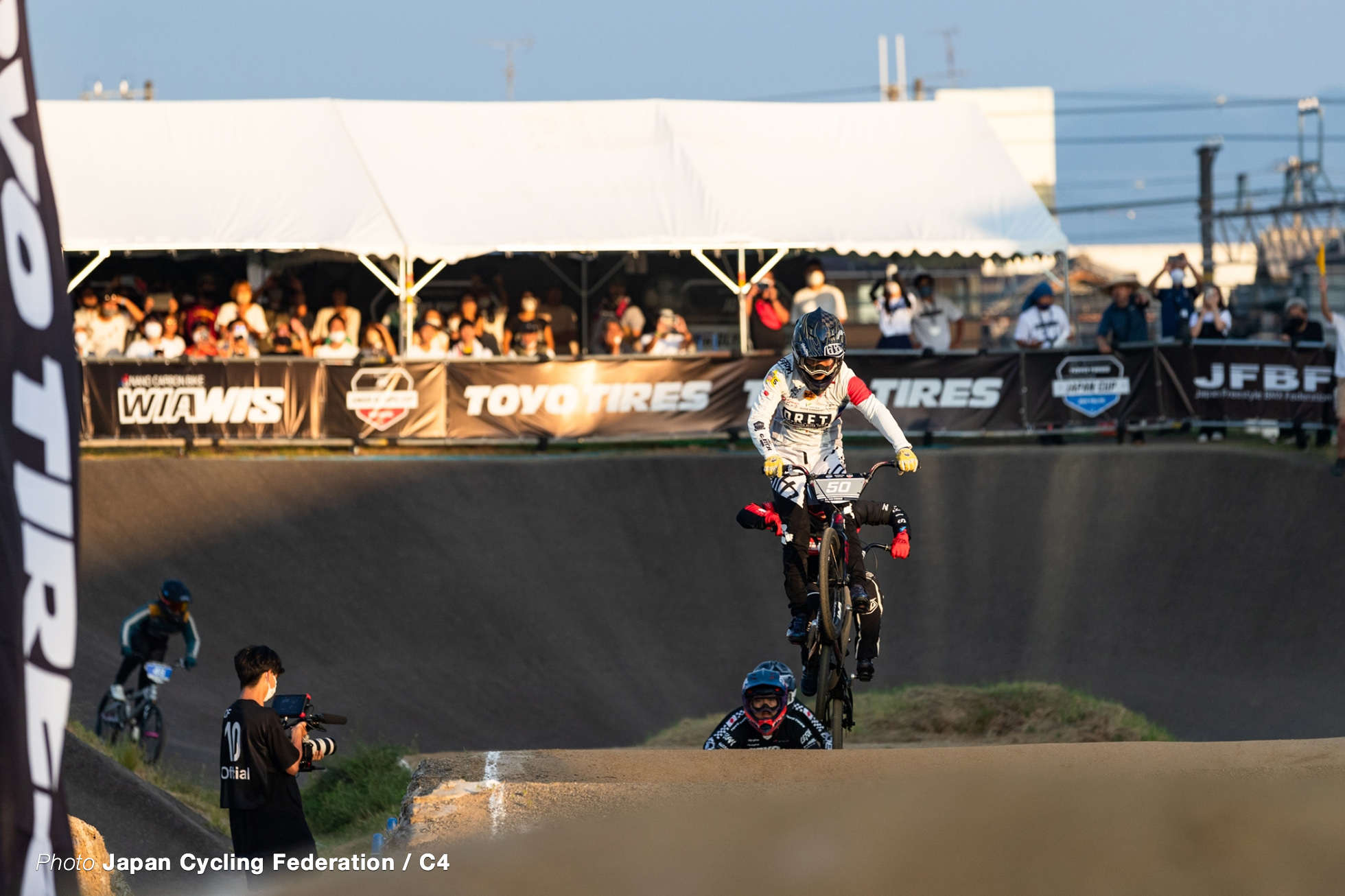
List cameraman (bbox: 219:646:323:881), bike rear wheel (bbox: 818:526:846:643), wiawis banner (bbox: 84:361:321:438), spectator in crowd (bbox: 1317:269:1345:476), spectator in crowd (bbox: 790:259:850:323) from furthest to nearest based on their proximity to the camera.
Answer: spectator in crowd (bbox: 790:259:850:323) < wiawis banner (bbox: 84:361:321:438) < spectator in crowd (bbox: 1317:269:1345:476) < bike rear wheel (bbox: 818:526:846:643) < cameraman (bbox: 219:646:323:881)

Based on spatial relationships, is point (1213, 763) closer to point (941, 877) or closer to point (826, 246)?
point (941, 877)

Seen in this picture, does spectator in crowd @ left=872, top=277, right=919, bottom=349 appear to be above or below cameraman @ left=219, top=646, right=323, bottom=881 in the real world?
above

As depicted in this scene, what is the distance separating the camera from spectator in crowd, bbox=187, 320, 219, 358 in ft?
67.1

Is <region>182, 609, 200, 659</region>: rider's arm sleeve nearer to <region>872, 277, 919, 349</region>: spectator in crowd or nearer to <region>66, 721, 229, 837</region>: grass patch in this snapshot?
<region>66, 721, 229, 837</region>: grass patch

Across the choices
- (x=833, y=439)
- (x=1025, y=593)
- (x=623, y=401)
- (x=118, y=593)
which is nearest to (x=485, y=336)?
(x=623, y=401)

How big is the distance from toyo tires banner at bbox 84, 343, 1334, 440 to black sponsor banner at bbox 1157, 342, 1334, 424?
2 cm

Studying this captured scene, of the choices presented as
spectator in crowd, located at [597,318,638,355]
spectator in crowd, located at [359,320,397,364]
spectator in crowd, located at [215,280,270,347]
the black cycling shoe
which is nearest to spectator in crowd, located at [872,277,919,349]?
spectator in crowd, located at [597,318,638,355]

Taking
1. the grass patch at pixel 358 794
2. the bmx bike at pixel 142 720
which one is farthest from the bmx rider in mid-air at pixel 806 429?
the bmx bike at pixel 142 720

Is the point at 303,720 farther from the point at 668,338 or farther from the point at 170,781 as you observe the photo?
the point at 668,338

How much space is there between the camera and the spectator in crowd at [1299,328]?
18.5m

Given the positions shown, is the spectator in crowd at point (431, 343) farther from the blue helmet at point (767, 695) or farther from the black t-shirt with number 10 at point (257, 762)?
the black t-shirt with number 10 at point (257, 762)

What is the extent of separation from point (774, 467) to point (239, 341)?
1400cm

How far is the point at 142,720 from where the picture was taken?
479 inches

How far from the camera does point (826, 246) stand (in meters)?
21.2
